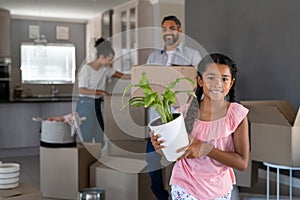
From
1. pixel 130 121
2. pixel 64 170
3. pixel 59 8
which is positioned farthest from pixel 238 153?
pixel 59 8

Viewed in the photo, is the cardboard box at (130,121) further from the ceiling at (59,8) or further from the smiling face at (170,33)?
the ceiling at (59,8)

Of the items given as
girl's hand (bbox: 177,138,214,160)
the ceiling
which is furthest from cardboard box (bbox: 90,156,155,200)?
the ceiling

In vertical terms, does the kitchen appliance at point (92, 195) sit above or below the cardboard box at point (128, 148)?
below

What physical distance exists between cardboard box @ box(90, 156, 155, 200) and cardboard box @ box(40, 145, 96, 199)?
199 millimetres

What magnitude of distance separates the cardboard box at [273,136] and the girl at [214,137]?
2.72ft

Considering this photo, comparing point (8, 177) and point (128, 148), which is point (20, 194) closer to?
point (8, 177)

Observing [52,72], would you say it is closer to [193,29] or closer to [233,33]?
[193,29]

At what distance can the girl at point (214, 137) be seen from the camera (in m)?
1.48

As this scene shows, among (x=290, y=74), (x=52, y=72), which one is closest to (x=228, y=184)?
(x=290, y=74)

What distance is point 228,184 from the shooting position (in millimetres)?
1533

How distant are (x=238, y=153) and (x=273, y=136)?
3.11 ft

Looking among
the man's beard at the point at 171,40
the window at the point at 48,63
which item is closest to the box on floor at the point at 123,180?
the man's beard at the point at 171,40

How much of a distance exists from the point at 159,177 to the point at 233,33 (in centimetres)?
160

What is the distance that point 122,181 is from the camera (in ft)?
10.2
